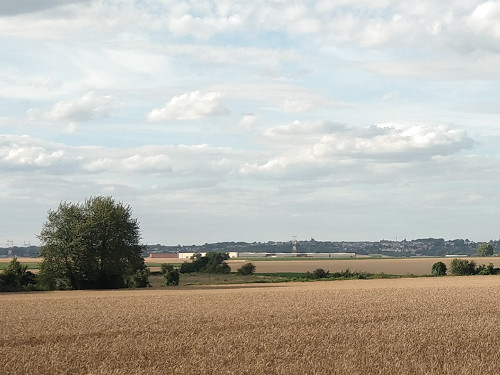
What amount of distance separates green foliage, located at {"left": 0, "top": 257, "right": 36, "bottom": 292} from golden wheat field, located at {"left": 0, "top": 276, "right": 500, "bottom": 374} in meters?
32.8

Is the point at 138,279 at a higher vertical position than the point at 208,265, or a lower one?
lower

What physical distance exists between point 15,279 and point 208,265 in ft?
184

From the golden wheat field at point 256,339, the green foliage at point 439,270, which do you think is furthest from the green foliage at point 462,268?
the golden wheat field at point 256,339

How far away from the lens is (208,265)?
126 metres

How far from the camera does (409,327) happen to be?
27266 millimetres

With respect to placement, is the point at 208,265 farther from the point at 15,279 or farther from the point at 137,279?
the point at 15,279

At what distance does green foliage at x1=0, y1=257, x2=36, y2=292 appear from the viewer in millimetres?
70444

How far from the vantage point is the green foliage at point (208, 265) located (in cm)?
12262

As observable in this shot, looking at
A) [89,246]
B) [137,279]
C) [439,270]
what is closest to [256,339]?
[89,246]

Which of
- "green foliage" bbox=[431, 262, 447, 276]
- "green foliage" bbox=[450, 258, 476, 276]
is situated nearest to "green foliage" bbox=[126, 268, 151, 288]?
"green foliage" bbox=[431, 262, 447, 276]

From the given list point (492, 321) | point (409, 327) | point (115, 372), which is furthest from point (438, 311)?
point (115, 372)

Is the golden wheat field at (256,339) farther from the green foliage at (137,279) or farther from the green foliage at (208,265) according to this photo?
the green foliage at (208,265)

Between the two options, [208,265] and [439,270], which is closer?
[439,270]

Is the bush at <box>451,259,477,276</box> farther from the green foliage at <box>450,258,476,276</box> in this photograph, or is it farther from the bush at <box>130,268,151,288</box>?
the bush at <box>130,268,151,288</box>
